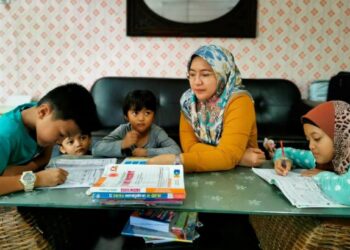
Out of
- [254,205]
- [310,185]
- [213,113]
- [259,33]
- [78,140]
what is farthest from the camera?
[259,33]

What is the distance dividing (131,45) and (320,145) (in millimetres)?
2281

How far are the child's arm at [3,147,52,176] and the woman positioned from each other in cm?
57

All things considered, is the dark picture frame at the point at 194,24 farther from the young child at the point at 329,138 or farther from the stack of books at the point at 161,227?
the stack of books at the point at 161,227

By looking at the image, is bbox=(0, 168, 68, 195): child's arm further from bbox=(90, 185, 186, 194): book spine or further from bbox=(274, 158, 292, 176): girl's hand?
bbox=(274, 158, 292, 176): girl's hand

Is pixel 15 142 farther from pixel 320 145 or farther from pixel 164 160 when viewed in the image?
pixel 320 145

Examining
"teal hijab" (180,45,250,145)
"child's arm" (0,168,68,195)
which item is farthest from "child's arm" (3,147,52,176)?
"teal hijab" (180,45,250,145)

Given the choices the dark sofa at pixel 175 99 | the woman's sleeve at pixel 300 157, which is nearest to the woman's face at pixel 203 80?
the woman's sleeve at pixel 300 157

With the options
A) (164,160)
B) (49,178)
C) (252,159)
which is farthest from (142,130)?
(49,178)

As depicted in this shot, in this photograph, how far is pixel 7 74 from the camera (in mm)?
3154

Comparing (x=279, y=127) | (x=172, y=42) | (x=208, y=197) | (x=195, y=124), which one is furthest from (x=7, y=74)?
(x=208, y=197)

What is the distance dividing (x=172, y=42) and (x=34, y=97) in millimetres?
1433

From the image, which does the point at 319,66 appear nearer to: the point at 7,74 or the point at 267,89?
the point at 267,89

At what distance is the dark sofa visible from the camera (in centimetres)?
283

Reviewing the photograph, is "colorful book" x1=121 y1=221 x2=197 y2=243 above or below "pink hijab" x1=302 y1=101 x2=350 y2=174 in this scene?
below
